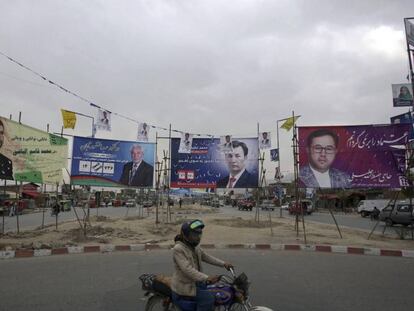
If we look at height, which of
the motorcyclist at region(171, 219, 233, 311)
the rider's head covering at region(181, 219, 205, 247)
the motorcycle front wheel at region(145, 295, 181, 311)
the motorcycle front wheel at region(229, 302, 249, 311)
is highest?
the rider's head covering at region(181, 219, 205, 247)

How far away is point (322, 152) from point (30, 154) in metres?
11.3

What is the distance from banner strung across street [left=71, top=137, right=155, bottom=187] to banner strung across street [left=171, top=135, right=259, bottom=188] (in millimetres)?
1367

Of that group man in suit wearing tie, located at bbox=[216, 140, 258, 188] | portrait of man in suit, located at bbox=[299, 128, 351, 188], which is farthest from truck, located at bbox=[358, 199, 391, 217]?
portrait of man in suit, located at bbox=[299, 128, 351, 188]

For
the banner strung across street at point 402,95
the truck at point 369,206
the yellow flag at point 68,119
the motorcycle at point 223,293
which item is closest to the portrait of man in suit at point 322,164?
the banner strung across street at point 402,95

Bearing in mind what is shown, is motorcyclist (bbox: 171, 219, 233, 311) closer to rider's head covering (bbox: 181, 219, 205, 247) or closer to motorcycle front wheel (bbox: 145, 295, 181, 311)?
rider's head covering (bbox: 181, 219, 205, 247)

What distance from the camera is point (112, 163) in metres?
19.4

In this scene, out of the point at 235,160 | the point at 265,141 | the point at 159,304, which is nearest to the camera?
the point at 159,304

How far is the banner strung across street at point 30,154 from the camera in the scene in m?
15.0

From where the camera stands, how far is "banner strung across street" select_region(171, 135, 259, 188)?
2056cm

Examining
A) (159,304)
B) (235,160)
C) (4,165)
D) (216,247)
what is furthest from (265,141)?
(159,304)

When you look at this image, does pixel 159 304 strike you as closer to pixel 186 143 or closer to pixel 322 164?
pixel 322 164

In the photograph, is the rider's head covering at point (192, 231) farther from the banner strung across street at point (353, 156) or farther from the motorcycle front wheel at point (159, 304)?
the banner strung across street at point (353, 156)

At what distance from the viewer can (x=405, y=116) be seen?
18.9 metres

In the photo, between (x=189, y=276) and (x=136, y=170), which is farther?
(x=136, y=170)
